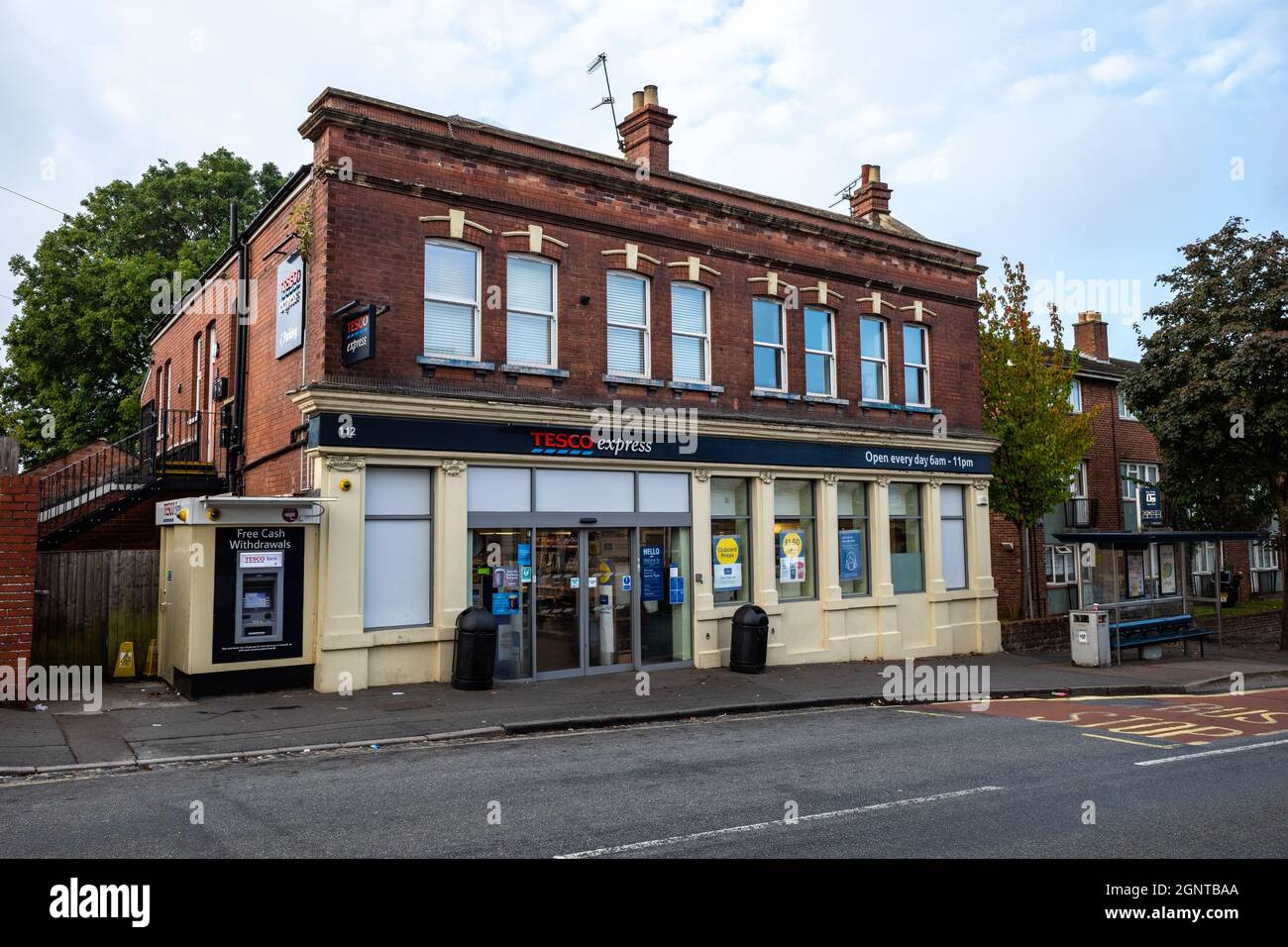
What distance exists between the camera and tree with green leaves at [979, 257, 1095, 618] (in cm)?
2341

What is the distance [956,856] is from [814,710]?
7.55 m

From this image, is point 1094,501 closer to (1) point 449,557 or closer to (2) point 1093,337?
(2) point 1093,337

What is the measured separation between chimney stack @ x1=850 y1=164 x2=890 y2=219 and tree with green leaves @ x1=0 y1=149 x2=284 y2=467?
67.8 feet

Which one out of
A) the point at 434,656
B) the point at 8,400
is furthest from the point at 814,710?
the point at 8,400

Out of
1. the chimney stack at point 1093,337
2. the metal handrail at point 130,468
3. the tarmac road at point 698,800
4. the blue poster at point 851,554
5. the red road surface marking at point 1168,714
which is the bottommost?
the red road surface marking at point 1168,714

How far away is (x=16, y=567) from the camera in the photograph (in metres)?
11.7

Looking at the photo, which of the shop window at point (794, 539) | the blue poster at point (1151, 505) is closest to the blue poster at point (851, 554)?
the shop window at point (794, 539)

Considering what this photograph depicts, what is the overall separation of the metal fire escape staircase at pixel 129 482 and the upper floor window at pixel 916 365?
14.4 m

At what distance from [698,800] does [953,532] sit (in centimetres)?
1512

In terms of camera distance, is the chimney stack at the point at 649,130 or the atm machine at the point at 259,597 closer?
the atm machine at the point at 259,597

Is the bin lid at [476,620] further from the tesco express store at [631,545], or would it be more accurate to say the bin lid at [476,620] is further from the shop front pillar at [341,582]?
the shop front pillar at [341,582]

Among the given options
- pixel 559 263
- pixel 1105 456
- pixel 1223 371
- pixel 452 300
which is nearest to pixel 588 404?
pixel 559 263

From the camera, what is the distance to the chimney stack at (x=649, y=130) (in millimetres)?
18281
